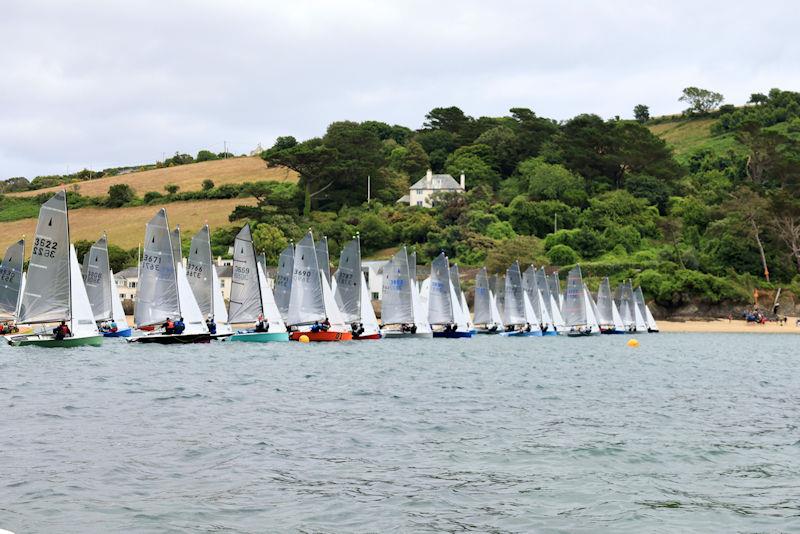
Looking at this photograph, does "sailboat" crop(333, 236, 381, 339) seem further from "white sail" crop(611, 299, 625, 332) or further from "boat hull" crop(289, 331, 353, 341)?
"white sail" crop(611, 299, 625, 332)

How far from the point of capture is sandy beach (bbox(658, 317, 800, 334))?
93.4 meters

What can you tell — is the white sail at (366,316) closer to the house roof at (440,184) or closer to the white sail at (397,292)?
the white sail at (397,292)

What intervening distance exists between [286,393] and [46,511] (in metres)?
16.0

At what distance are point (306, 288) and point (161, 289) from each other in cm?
1021

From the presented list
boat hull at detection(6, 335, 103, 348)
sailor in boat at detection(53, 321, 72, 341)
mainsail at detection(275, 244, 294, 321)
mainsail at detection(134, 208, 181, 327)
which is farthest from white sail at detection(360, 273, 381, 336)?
sailor in boat at detection(53, 321, 72, 341)

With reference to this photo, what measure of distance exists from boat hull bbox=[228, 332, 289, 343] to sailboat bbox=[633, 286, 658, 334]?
47.6m

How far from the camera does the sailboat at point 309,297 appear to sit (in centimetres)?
6012

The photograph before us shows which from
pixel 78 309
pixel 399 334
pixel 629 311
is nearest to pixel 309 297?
pixel 399 334

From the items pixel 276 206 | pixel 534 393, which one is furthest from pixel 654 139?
pixel 534 393

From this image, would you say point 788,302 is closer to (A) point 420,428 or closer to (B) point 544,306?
(B) point 544,306

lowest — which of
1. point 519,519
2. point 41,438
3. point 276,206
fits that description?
point 519,519

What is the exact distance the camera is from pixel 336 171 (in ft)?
428

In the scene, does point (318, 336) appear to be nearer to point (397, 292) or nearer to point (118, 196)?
point (397, 292)

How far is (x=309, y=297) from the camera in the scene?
198ft
